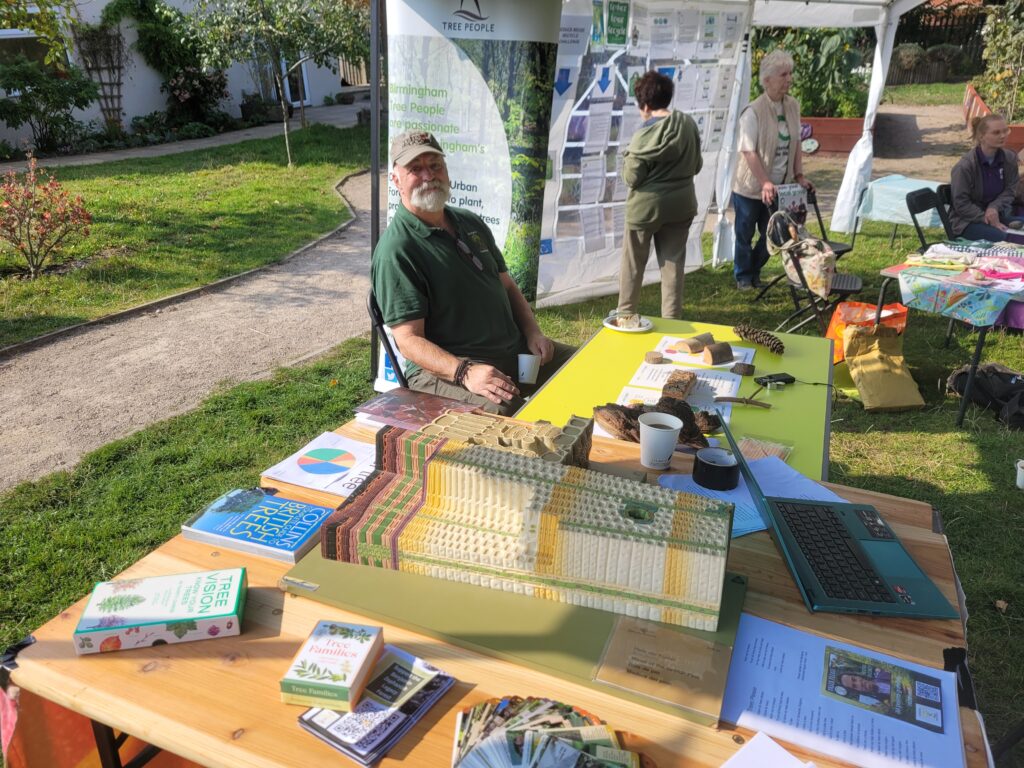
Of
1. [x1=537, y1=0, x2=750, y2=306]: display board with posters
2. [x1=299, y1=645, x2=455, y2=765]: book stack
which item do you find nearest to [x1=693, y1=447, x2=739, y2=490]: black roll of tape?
[x1=299, y1=645, x2=455, y2=765]: book stack

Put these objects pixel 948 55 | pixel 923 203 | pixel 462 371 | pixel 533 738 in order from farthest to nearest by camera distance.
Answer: pixel 948 55 < pixel 923 203 < pixel 462 371 < pixel 533 738

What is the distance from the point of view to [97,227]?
26.8 ft

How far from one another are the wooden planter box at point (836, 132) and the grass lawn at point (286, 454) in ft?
29.8

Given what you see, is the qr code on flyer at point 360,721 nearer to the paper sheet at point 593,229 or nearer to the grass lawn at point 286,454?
the grass lawn at point 286,454

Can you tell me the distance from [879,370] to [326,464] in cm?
379

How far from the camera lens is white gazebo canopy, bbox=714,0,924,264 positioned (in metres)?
7.25

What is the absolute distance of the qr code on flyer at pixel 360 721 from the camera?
1251 millimetres

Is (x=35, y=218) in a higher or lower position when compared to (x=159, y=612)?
higher

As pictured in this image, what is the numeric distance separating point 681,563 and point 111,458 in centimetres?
362

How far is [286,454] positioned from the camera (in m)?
4.15

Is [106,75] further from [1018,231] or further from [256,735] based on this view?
[256,735]

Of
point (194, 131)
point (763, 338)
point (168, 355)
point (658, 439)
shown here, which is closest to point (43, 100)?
point (194, 131)

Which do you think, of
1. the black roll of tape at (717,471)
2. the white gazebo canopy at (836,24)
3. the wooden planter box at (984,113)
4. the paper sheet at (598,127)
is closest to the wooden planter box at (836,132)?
the wooden planter box at (984,113)

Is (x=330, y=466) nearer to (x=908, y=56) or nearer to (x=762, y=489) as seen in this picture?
(x=762, y=489)
